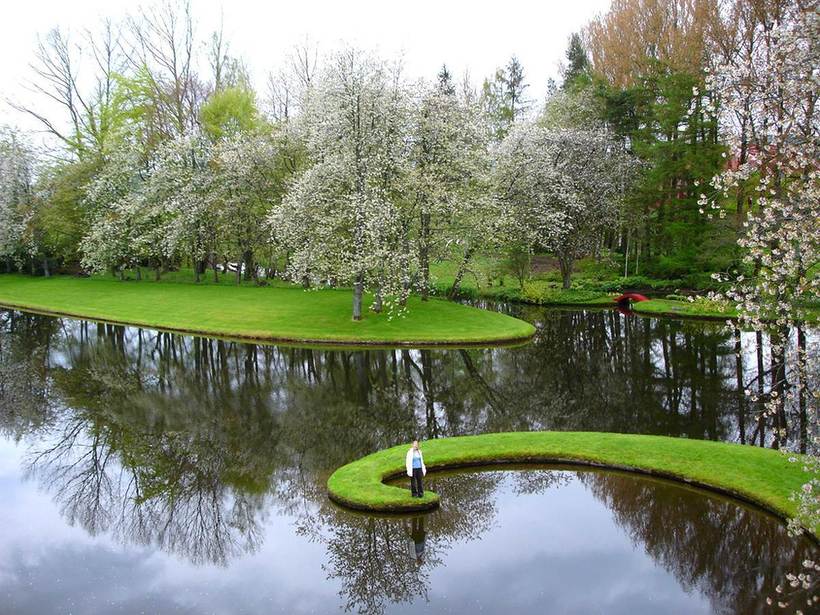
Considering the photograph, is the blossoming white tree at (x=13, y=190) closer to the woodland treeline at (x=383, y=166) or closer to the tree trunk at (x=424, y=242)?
the woodland treeline at (x=383, y=166)

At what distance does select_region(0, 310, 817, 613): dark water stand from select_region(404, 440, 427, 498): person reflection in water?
0.89 metres

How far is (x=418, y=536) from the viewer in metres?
16.2

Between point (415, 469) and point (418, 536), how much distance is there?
196 centimetres

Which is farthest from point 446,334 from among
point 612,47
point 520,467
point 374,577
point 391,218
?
point 612,47

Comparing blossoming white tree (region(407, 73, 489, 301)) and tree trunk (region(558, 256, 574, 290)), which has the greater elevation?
blossoming white tree (region(407, 73, 489, 301))

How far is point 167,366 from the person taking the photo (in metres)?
35.3

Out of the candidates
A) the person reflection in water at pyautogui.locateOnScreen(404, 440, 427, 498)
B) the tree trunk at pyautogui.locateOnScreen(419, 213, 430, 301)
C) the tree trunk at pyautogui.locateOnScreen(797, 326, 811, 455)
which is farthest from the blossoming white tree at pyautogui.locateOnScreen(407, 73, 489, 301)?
the person reflection in water at pyautogui.locateOnScreen(404, 440, 427, 498)

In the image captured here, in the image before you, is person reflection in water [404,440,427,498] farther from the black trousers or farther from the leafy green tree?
the leafy green tree

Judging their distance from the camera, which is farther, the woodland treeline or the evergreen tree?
the evergreen tree

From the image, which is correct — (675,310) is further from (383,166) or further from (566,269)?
(383,166)

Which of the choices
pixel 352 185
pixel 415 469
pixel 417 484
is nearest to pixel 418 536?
pixel 417 484

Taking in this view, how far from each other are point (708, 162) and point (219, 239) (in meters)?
42.6

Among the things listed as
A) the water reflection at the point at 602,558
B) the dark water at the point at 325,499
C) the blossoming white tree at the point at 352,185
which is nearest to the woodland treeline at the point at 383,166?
the blossoming white tree at the point at 352,185

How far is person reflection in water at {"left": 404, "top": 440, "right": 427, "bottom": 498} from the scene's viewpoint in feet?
57.9
